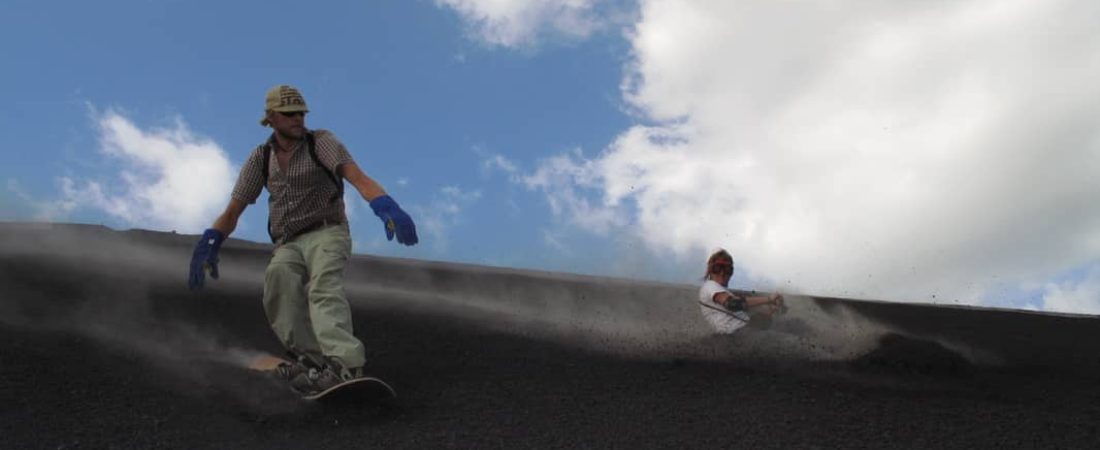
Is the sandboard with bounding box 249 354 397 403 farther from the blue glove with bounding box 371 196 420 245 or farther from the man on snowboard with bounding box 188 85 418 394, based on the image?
the blue glove with bounding box 371 196 420 245

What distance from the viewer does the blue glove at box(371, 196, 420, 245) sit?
5547mm

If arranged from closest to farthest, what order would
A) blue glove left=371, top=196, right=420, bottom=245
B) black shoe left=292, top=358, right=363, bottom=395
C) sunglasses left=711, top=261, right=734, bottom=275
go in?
blue glove left=371, top=196, right=420, bottom=245 < black shoe left=292, top=358, right=363, bottom=395 < sunglasses left=711, top=261, right=734, bottom=275

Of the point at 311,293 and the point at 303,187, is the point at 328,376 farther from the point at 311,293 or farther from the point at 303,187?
the point at 303,187

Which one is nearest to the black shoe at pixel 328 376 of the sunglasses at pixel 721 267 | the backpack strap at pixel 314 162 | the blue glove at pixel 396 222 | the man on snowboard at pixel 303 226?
the man on snowboard at pixel 303 226

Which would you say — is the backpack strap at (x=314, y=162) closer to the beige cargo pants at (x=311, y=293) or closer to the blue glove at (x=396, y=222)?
the beige cargo pants at (x=311, y=293)

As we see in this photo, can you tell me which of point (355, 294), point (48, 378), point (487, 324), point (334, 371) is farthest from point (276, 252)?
point (355, 294)

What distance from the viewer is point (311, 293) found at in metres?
5.84

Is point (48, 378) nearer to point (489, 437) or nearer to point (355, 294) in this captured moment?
point (489, 437)

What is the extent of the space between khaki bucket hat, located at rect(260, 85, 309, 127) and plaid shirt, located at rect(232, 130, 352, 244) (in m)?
0.20

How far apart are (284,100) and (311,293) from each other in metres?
1.08

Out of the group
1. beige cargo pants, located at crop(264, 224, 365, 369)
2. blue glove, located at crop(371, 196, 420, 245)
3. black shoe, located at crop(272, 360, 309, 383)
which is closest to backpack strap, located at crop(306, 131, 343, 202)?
beige cargo pants, located at crop(264, 224, 365, 369)

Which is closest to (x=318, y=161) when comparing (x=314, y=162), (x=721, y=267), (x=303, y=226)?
(x=314, y=162)

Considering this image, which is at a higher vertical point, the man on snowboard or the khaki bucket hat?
the khaki bucket hat

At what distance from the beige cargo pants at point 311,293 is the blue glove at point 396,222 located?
51 centimetres
